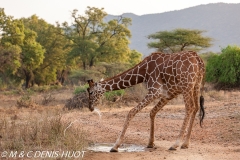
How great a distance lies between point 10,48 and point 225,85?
68.5ft

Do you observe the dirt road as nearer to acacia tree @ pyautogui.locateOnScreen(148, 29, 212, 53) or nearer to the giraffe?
the giraffe

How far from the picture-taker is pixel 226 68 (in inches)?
1054

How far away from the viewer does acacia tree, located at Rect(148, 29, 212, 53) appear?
110 ft

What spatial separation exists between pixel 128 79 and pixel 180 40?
2590cm

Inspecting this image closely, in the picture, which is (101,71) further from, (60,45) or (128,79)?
(128,79)

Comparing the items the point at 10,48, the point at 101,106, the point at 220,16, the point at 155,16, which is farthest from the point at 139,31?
the point at 101,106

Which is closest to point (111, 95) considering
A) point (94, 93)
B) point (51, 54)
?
point (94, 93)

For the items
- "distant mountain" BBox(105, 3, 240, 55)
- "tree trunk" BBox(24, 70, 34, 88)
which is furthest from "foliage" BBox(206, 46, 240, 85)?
"distant mountain" BBox(105, 3, 240, 55)

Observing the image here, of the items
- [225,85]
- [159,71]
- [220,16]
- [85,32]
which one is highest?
[220,16]

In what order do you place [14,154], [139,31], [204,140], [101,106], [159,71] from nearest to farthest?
[14,154]
[159,71]
[204,140]
[101,106]
[139,31]

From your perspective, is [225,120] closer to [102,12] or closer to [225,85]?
[225,85]

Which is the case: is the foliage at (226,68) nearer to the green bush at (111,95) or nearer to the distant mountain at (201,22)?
the green bush at (111,95)

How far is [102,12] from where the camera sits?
147 feet

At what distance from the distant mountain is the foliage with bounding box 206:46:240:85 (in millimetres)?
81859
